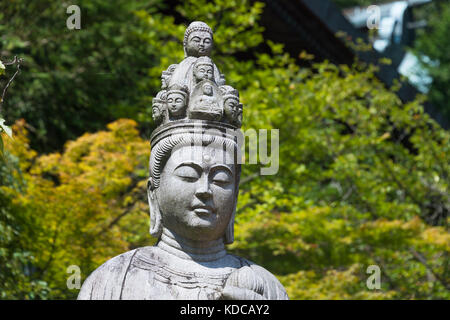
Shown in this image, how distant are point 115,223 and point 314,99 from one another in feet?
15.5

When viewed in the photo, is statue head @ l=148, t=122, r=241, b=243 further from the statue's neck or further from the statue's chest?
the statue's chest

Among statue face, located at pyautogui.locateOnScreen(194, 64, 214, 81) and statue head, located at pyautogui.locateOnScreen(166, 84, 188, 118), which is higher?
statue face, located at pyautogui.locateOnScreen(194, 64, 214, 81)

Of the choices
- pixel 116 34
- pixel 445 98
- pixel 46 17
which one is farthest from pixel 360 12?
pixel 46 17

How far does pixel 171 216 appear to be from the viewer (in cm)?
531

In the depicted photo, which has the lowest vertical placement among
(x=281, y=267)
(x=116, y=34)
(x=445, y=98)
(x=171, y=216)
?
(x=171, y=216)

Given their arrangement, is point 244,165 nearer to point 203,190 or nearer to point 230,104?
point 230,104

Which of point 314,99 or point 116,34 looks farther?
point 116,34

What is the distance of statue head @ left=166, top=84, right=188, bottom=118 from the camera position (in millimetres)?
5445

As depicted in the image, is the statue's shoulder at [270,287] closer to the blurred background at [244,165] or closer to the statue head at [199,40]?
the statue head at [199,40]

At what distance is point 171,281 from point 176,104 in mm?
1348

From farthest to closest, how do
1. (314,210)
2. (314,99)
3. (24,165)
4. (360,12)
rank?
1. (360,12)
2. (314,99)
3. (314,210)
4. (24,165)

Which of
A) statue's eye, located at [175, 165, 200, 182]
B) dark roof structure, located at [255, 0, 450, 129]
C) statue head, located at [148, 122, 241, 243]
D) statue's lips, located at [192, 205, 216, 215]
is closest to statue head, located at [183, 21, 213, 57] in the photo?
statue head, located at [148, 122, 241, 243]

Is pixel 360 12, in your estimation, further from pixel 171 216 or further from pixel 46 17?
pixel 171 216

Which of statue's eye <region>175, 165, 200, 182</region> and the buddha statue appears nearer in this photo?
statue's eye <region>175, 165, 200, 182</region>
